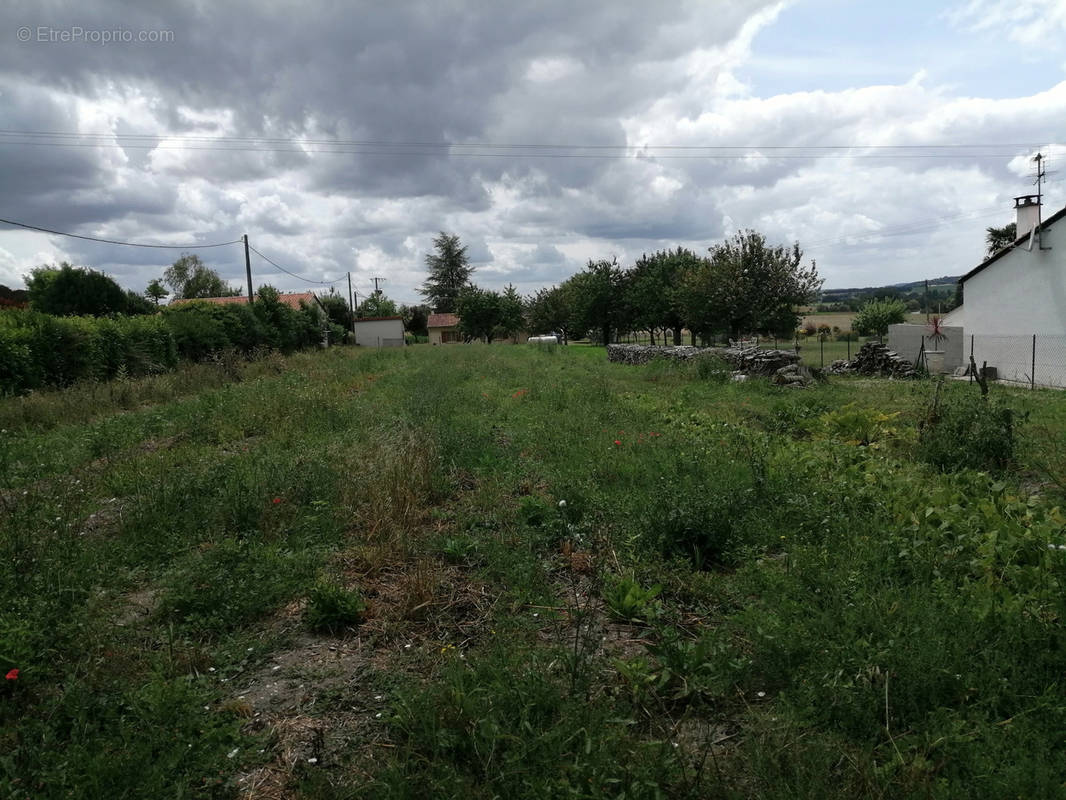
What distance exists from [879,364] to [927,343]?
8.89 ft

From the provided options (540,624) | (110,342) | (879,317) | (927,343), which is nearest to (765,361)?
(927,343)

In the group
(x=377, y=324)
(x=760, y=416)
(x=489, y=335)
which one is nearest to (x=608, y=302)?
(x=489, y=335)

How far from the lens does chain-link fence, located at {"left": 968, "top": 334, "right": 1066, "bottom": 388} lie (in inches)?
757

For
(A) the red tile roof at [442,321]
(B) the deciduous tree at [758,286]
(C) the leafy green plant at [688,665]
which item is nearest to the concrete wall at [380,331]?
(A) the red tile roof at [442,321]

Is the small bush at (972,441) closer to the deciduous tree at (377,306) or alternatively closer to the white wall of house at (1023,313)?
the white wall of house at (1023,313)

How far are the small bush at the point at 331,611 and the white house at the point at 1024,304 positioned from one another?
70.0 ft

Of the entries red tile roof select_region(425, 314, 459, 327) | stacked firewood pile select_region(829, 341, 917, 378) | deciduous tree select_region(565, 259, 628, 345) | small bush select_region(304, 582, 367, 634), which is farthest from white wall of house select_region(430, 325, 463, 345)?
small bush select_region(304, 582, 367, 634)

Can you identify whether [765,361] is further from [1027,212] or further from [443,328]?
[443,328]

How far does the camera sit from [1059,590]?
3.40 meters

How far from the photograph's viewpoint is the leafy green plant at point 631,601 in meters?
3.86

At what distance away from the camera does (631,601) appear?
→ 12.8 ft

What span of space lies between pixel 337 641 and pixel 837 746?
2.65 metres

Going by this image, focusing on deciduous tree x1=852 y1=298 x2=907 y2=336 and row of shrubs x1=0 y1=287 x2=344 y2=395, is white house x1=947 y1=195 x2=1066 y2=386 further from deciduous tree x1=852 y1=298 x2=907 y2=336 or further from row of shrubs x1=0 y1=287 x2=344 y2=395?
row of shrubs x1=0 y1=287 x2=344 y2=395

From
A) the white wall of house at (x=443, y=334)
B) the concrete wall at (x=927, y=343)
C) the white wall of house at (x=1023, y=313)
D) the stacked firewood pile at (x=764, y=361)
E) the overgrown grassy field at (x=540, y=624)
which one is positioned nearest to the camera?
the overgrown grassy field at (x=540, y=624)
